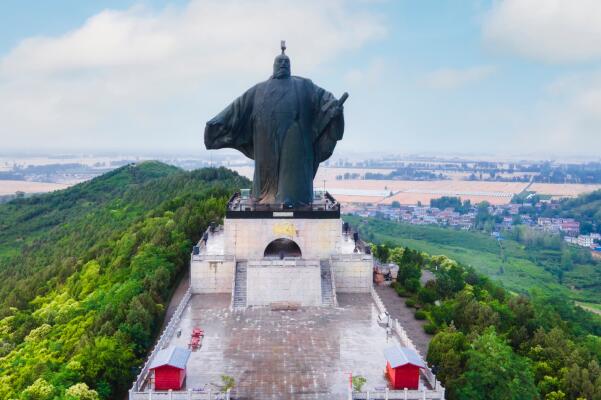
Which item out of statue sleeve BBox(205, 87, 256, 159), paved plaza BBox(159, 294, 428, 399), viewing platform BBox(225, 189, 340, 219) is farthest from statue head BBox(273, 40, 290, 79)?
paved plaza BBox(159, 294, 428, 399)

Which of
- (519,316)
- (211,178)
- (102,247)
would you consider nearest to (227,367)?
(519,316)

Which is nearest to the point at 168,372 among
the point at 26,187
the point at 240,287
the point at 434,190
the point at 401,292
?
the point at 240,287

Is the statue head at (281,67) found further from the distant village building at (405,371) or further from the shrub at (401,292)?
the distant village building at (405,371)

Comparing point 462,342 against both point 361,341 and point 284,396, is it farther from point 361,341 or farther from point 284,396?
point 284,396

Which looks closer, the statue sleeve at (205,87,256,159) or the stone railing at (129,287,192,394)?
the stone railing at (129,287,192,394)

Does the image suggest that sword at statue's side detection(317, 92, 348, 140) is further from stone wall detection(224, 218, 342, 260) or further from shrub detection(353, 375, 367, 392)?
shrub detection(353, 375, 367, 392)

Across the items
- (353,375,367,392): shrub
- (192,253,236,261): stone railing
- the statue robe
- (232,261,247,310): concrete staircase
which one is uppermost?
the statue robe
